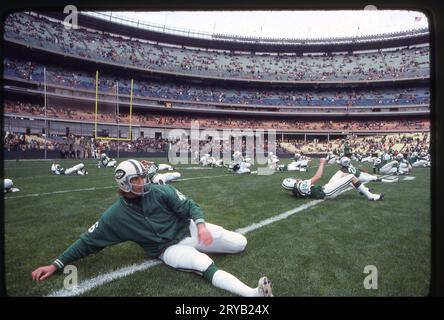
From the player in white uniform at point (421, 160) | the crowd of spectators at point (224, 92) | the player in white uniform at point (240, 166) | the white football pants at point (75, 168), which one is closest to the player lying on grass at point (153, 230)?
the crowd of spectators at point (224, 92)

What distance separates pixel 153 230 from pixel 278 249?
1179mm

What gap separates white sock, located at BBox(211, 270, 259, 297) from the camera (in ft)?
6.39

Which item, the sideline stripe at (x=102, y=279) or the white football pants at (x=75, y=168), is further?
the white football pants at (x=75, y=168)

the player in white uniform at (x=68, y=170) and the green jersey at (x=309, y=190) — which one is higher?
the green jersey at (x=309, y=190)

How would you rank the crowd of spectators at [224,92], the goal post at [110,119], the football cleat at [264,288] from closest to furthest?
the football cleat at [264,288], the goal post at [110,119], the crowd of spectators at [224,92]

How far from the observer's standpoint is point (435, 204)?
78.4 inches

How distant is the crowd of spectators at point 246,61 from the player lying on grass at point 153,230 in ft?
13.1

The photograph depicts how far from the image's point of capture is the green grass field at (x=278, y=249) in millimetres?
2059

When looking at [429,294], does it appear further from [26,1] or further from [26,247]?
[26,1]

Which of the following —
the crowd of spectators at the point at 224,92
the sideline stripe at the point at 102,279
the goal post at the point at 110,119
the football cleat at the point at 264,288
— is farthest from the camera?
the crowd of spectators at the point at 224,92

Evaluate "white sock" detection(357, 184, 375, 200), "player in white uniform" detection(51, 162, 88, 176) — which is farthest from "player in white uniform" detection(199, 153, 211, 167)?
"white sock" detection(357, 184, 375, 200)

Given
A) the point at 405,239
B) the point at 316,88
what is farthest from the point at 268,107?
the point at 405,239

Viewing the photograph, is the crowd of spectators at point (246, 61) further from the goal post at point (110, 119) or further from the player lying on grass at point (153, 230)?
the player lying on grass at point (153, 230)

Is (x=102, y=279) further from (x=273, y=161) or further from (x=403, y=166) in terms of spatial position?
(x=403, y=166)
